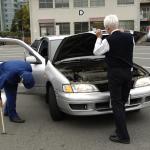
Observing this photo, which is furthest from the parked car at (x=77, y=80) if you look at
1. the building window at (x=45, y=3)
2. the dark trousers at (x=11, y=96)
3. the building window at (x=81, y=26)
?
the building window at (x=45, y=3)

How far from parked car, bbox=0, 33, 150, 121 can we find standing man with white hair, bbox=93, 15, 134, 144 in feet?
1.68

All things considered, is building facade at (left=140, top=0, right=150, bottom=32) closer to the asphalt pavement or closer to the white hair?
the asphalt pavement

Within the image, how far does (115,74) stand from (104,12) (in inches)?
1749

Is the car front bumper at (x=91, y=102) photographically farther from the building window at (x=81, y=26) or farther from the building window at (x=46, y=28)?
the building window at (x=81, y=26)

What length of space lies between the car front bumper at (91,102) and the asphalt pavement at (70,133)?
0.34m

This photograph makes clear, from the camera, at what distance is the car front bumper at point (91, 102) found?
5.62 metres

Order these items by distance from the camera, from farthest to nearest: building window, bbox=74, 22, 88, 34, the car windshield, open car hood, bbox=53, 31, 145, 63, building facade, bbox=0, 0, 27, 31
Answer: building facade, bbox=0, 0, 27, 31 → building window, bbox=74, 22, 88, 34 → the car windshield → open car hood, bbox=53, 31, 145, 63

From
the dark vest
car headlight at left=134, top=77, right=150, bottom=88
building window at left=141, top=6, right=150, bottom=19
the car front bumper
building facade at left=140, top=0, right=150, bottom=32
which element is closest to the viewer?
the dark vest

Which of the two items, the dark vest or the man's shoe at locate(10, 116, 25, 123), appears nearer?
the dark vest

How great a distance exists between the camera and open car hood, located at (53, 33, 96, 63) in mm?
7133

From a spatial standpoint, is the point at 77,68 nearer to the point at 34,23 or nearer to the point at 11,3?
the point at 34,23

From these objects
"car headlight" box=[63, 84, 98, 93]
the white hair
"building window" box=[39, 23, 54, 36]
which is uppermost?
the white hair

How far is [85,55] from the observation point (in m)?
7.65

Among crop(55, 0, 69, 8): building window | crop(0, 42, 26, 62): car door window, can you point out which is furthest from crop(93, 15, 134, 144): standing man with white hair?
crop(55, 0, 69, 8): building window
